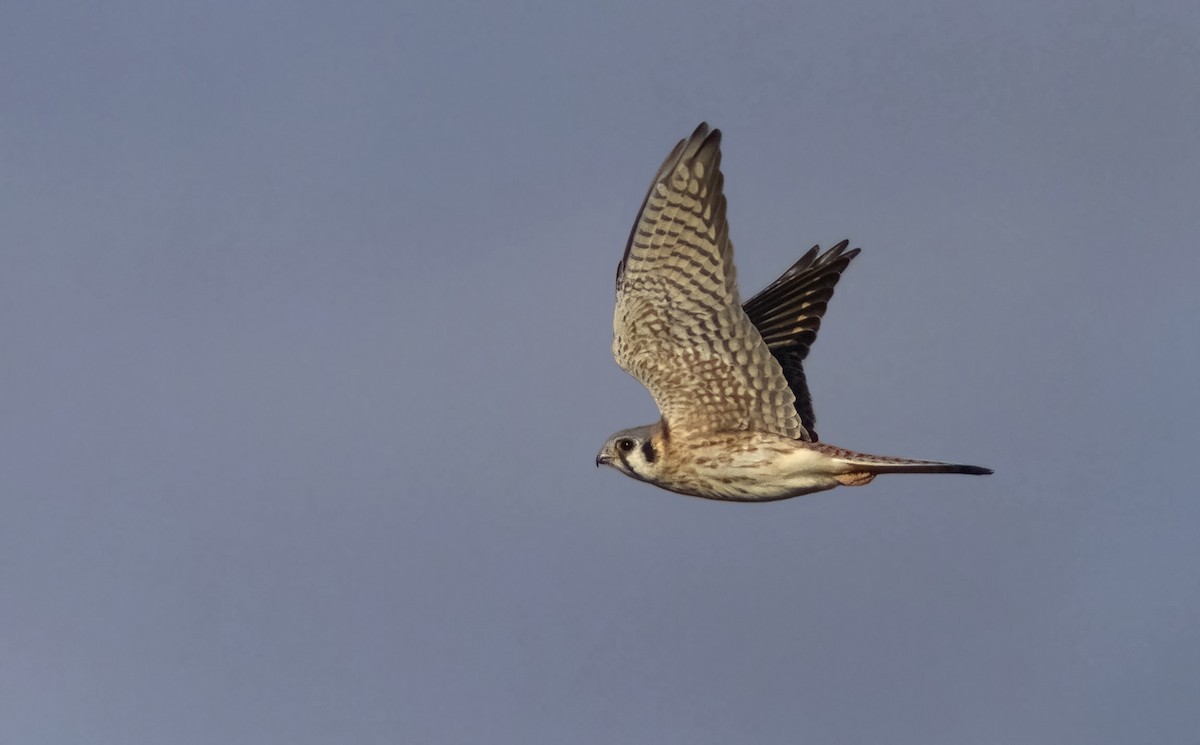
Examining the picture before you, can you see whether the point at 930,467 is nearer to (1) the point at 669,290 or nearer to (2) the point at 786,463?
(2) the point at 786,463

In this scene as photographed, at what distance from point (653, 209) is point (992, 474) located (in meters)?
3.50

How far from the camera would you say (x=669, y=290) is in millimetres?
14234

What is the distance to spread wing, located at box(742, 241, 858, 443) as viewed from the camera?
16031mm

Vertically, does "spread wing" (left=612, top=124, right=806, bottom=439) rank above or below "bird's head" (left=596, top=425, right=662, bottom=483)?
above

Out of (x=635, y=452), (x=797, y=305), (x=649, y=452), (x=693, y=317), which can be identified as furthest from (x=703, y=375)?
(x=797, y=305)

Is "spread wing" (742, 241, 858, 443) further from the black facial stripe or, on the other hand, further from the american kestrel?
the black facial stripe

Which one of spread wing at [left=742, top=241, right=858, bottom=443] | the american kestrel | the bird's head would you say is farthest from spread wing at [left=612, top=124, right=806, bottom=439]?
spread wing at [left=742, top=241, right=858, bottom=443]

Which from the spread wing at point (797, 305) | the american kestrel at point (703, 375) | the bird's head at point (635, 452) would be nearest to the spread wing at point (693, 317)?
the american kestrel at point (703, 375)

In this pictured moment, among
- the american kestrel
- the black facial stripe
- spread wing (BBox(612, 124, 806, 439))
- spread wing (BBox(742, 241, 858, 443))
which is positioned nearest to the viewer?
spread wing (BBox(612, 124, 806, 439))

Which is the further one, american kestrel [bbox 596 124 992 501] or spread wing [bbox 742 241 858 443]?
spread wing [bbox 742 241 858 443]

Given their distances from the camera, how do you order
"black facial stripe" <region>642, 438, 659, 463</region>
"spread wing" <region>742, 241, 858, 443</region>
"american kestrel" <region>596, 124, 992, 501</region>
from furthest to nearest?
"spread wing" <region>742, 241, 858, 443</region>, "black facial stripe" <region>642, 438, 659, 463</region>, "american kestrel" <region>596, 124, 992, 501</region>

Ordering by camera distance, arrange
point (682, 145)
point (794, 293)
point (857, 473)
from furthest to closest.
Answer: point (794, 293) → point (857, 473) → point (682, 145)

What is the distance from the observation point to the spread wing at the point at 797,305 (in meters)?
16.0

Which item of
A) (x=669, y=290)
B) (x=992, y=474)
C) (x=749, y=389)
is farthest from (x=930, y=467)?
(x=669, y=290)
